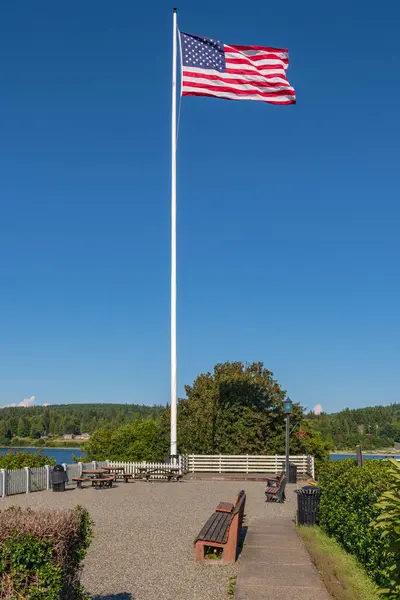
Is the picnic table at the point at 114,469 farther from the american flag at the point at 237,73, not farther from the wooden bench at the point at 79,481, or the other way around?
the american flag at the point at 237,73

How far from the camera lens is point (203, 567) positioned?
9180mm

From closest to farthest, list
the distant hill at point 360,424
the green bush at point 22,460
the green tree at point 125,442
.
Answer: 1. the green bush at point 22,460
2. the green tree at point 125,442
3. the distant hill at point 360,424

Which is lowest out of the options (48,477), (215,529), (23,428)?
(23,428)

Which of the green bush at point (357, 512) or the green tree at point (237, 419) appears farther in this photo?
the green tree at point (237, 419)

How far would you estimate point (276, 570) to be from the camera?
8.53 m

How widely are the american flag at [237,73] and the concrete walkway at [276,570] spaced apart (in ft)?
50.0

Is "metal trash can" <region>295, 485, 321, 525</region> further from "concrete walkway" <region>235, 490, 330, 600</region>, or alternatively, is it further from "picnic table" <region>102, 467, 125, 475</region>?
"picnic table" <region>102, 467, 125, 475</region>

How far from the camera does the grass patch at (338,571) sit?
24.4 feet

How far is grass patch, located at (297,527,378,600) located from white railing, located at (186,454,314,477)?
1785 centimetres

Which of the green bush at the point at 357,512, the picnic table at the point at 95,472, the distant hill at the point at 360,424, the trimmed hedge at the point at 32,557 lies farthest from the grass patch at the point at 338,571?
the distant hill at the point at 360,424

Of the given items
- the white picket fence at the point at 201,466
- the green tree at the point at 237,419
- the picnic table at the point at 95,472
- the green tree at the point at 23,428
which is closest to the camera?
the white picket fence at the point at 201,466

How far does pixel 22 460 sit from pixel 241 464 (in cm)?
1088

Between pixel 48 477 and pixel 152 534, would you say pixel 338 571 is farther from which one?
pixel 48 477

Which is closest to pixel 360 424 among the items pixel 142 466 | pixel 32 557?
pixel 142 466
